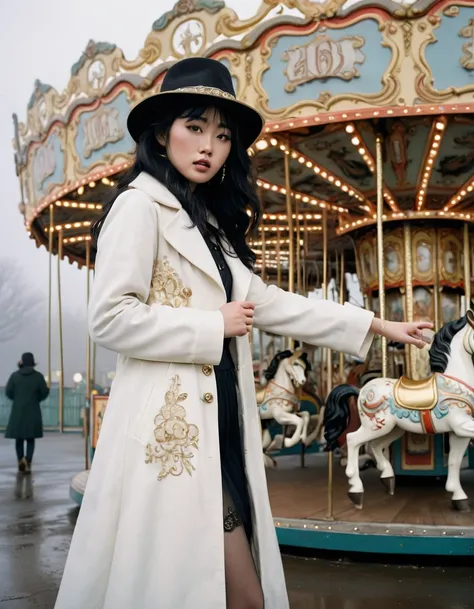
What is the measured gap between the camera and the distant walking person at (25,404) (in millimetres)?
9273

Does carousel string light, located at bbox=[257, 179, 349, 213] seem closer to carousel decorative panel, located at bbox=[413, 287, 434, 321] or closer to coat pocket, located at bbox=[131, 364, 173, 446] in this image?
carousel decorative panel, located at bbox=[413, 287, 434, 321]

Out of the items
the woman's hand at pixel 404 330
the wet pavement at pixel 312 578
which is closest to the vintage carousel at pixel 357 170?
the wet pavement at pixel 312 578

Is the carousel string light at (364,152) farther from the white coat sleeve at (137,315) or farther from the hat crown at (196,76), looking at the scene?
the white coat sleeve at (137,315)

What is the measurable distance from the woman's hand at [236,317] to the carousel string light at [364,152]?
4.65 m

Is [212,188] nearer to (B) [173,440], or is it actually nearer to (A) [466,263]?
(B) [173,440]

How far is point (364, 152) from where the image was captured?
670 cm

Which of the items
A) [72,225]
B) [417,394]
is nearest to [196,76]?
[417,394]

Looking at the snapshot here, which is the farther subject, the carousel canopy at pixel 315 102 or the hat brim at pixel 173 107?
the carousel canopy at pixel 315 102

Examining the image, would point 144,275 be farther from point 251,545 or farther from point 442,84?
point 442,84

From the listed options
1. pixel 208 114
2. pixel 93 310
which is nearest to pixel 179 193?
pixel 208 114

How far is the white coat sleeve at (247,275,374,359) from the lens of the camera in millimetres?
1846

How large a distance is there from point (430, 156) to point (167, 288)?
5.68 meters

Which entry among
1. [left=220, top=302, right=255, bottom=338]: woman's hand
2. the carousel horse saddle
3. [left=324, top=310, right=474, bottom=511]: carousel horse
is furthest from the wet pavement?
[left=220, top=302, right=255, bottom=338]: woman's hand

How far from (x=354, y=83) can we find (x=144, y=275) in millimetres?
4345
